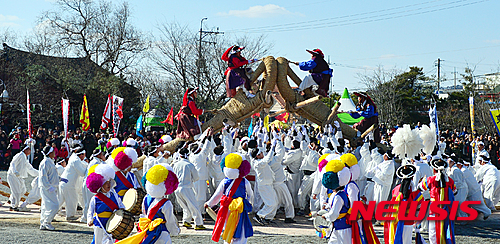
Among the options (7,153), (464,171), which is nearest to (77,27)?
(7,153)

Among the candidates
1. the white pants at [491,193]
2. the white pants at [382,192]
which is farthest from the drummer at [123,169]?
the white pants at [491,193]

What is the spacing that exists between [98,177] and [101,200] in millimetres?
274

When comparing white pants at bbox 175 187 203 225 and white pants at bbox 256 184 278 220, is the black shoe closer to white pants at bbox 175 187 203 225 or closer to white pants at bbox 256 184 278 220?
white pants at bbox 256 184 278 220

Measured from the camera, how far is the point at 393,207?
5.73 meters

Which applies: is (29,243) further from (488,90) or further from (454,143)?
(488,90)

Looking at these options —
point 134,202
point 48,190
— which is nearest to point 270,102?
point 48,190

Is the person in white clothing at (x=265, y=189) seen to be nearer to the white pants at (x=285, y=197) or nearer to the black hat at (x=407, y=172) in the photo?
the white pants at (x=285, y=197)

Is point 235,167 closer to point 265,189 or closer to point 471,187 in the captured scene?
point 265,189

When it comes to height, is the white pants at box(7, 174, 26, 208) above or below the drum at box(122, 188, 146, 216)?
below

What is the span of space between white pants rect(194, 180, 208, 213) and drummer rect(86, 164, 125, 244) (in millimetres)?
4213

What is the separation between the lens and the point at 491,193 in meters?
10.2

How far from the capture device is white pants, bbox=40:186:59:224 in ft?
28.0

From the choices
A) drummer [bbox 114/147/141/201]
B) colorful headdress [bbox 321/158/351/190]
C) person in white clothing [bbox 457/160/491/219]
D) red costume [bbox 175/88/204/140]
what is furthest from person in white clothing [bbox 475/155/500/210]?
drummer [bbox 114/147/141/201]

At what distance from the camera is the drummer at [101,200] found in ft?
16.4
